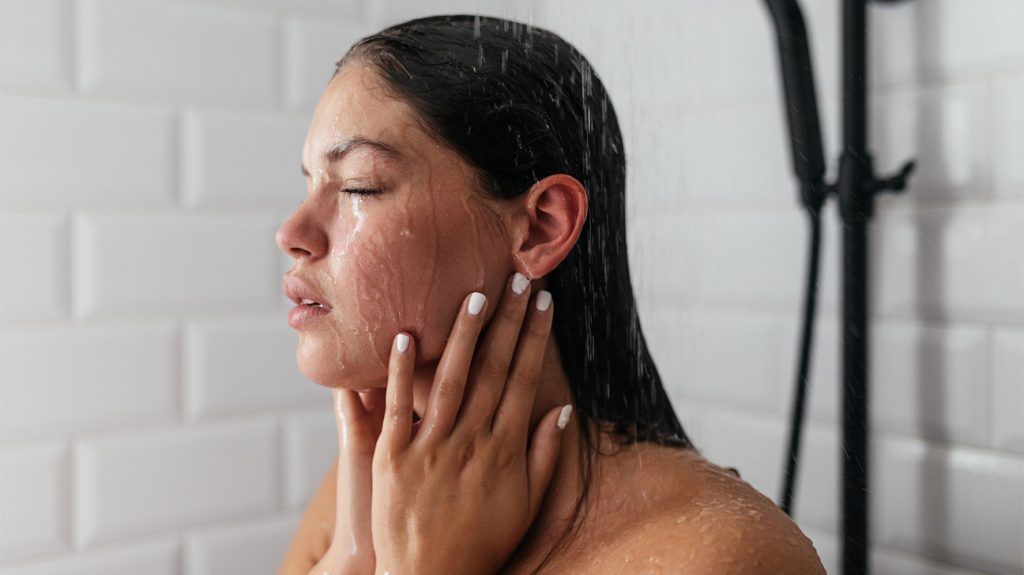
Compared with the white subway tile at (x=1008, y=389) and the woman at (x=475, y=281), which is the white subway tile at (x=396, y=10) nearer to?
the woman at (x=475, y=281)

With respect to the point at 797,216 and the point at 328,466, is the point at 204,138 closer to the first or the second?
the point at 328,466

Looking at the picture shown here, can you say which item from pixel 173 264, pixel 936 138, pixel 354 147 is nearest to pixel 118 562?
pixel 173 264

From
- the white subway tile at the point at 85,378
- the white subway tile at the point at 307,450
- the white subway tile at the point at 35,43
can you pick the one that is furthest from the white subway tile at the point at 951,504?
the white subway tile at the point at 35,43

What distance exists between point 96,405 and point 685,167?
2.63 feet

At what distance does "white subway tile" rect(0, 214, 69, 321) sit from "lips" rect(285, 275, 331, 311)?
523 mm

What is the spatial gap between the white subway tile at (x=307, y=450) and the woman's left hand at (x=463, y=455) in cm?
62

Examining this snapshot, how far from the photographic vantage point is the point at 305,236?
78 cm

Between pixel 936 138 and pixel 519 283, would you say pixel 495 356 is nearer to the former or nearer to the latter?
pixel 519 283

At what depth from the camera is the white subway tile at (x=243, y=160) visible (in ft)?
4.25

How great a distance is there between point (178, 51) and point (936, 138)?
937 mm

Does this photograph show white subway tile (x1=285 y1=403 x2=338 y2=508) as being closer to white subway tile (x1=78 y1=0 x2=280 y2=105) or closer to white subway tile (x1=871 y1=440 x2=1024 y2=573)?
white subway tile (x1=78 y1=0 x2=280 y2=105)

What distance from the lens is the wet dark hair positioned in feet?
2.63

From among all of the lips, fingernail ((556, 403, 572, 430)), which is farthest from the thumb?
the lips

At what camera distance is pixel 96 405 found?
1220 millimetres
